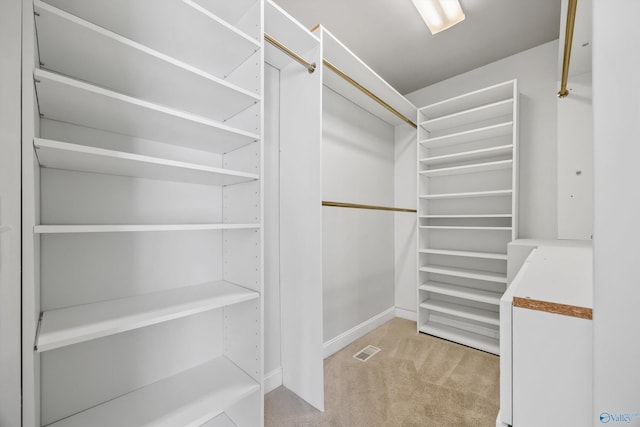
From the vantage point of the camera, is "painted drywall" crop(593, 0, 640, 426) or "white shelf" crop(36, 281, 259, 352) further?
"white shelf" crop(36, 281, 259, 352)

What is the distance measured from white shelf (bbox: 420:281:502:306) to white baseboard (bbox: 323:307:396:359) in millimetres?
551

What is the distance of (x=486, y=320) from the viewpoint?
2184mm

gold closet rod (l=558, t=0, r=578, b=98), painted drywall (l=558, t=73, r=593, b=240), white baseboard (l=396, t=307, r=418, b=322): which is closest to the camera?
gold closet rod (l=558, t=0, r=578, b=98)

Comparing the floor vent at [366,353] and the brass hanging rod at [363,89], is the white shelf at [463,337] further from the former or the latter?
the brass hanging rod at [363,89]

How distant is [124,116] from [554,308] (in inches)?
57.7

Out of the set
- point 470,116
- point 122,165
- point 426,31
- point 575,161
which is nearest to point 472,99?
point 470,116

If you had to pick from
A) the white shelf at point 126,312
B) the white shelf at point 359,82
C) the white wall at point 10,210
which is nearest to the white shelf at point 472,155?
the white shelf at point 359,82

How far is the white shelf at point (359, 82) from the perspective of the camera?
1.72 metres

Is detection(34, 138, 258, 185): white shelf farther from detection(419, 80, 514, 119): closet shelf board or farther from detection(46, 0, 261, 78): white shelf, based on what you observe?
detection(419, 80, 514, 119): closet shelf board

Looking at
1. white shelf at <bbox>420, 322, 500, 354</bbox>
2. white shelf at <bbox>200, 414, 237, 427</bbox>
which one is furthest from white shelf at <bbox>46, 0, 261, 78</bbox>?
white shelf at <bbox>420, 322, 500, 354</bbox>

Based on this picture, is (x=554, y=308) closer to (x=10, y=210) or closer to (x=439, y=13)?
(x=10, y=210)

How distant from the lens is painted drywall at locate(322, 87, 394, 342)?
2223mm

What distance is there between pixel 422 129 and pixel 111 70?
2.46 metres

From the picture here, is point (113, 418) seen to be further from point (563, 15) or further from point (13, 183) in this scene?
point (563, 15)
